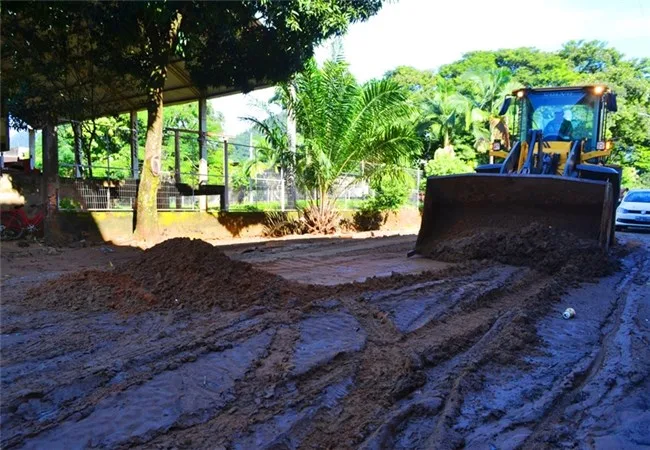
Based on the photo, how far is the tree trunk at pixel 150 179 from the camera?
421 inches

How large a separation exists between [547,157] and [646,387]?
23.2 feet

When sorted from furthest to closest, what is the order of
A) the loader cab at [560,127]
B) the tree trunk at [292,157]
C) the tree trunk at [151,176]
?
the tree trunk at [292,157] → the tree trunk at [151,176] → the loader cab at [560,127]

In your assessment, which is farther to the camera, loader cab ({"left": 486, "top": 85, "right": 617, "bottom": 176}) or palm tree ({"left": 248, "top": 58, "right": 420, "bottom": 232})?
palm tree ({"left": 248, "top": 58, "right": 420, "bottom": 232})

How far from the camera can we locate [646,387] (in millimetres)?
3363

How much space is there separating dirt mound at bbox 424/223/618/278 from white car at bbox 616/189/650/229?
962cm

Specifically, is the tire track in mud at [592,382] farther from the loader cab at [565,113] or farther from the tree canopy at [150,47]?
the tree canopy at [150,47]

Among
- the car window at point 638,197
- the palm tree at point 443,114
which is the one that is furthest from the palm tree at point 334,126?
the palm tree at point 443,114

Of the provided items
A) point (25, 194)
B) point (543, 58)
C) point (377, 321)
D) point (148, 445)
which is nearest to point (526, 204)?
point (377, 321)

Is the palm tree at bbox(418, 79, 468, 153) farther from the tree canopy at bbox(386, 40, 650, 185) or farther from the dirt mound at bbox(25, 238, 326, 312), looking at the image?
the dirt mound at bbox(25, 238, 326, 312)

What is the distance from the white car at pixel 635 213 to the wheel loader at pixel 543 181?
7.18 meters

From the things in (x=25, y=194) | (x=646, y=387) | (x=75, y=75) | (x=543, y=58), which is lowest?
(x=646, y=387)

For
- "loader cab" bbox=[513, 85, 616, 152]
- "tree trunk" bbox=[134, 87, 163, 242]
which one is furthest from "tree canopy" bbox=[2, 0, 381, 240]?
"loader cab" bbox=[513, 85, 616, 152]

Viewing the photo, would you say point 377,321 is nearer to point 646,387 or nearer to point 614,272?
point 646,387

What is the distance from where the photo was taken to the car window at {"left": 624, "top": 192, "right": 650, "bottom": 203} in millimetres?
16475
